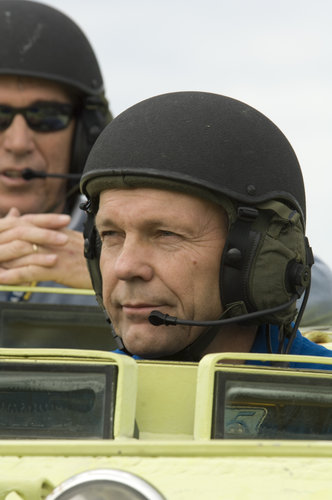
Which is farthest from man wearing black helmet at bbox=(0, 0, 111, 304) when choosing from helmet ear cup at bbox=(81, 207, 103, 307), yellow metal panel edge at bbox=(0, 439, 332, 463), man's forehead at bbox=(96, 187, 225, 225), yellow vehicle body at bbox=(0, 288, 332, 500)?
yellow metal panel edge at bbox=(0, 439, 332, 463)

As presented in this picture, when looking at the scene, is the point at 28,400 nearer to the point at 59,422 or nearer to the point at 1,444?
the point at 59,422

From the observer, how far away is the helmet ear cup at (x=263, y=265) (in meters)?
3.28

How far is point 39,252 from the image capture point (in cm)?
525

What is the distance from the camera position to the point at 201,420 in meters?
2.33

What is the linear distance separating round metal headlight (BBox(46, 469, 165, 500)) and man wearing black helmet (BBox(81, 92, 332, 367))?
1.27 metres

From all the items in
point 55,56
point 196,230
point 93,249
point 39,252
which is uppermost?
point 55,56

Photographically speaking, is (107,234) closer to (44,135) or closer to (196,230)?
(196,230)

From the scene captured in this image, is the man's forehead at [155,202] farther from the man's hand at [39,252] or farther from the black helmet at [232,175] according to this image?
the man's hand at [39,252]

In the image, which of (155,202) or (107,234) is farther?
(107,234)

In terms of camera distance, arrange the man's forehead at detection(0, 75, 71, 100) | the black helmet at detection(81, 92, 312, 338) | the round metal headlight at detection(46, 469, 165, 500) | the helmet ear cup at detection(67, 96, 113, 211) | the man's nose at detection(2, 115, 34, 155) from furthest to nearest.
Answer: the helmet ear cup at detection(67, 96, 113, 211) < the man's forehead at detection(0, 75, 71, 100) < the man's nose at detection(2, 115, 34, 155) < the black helmet at detection(81, 92, 312, 338) < the round metal headlight at detection(46, 469, 165, 500)

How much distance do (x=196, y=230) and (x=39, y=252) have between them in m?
2.11

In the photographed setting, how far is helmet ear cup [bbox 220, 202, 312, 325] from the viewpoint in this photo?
3281 millimetres

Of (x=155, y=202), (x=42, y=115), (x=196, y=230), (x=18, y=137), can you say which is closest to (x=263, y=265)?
(x=196, y=230)

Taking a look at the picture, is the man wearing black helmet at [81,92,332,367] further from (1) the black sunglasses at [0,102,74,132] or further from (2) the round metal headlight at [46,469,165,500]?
(1) the black sunglasses at [0,102,74,132]
